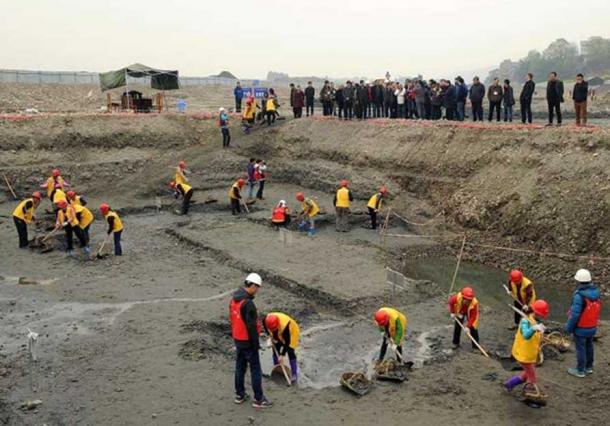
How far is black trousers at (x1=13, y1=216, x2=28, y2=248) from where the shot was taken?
1773cm

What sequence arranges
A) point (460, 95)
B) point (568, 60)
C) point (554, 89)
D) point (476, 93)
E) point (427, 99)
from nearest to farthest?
point (554, 89), point (476, 93), point (460, 95), point (427, 99), point (568, 60)

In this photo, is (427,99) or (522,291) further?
(427,99)

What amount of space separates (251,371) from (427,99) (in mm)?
19528

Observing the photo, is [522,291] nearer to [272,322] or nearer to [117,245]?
[272,322]

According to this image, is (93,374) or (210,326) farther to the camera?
(210,326)

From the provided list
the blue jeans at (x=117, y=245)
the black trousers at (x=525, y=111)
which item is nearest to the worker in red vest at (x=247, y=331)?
the blue jeans at (x=117, y=245)

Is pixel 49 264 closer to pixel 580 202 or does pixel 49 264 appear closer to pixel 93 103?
pixel 580 202

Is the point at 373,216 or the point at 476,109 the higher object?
the point at 476,109

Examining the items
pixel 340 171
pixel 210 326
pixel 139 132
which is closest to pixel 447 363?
pixel 210 326

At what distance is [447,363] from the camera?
10766 millimetres

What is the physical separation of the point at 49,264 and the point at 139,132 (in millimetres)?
14067

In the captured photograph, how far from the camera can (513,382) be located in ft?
30.7

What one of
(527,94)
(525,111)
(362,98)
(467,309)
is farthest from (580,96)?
(467,309)

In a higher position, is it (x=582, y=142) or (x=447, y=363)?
(x=582, y=142)
